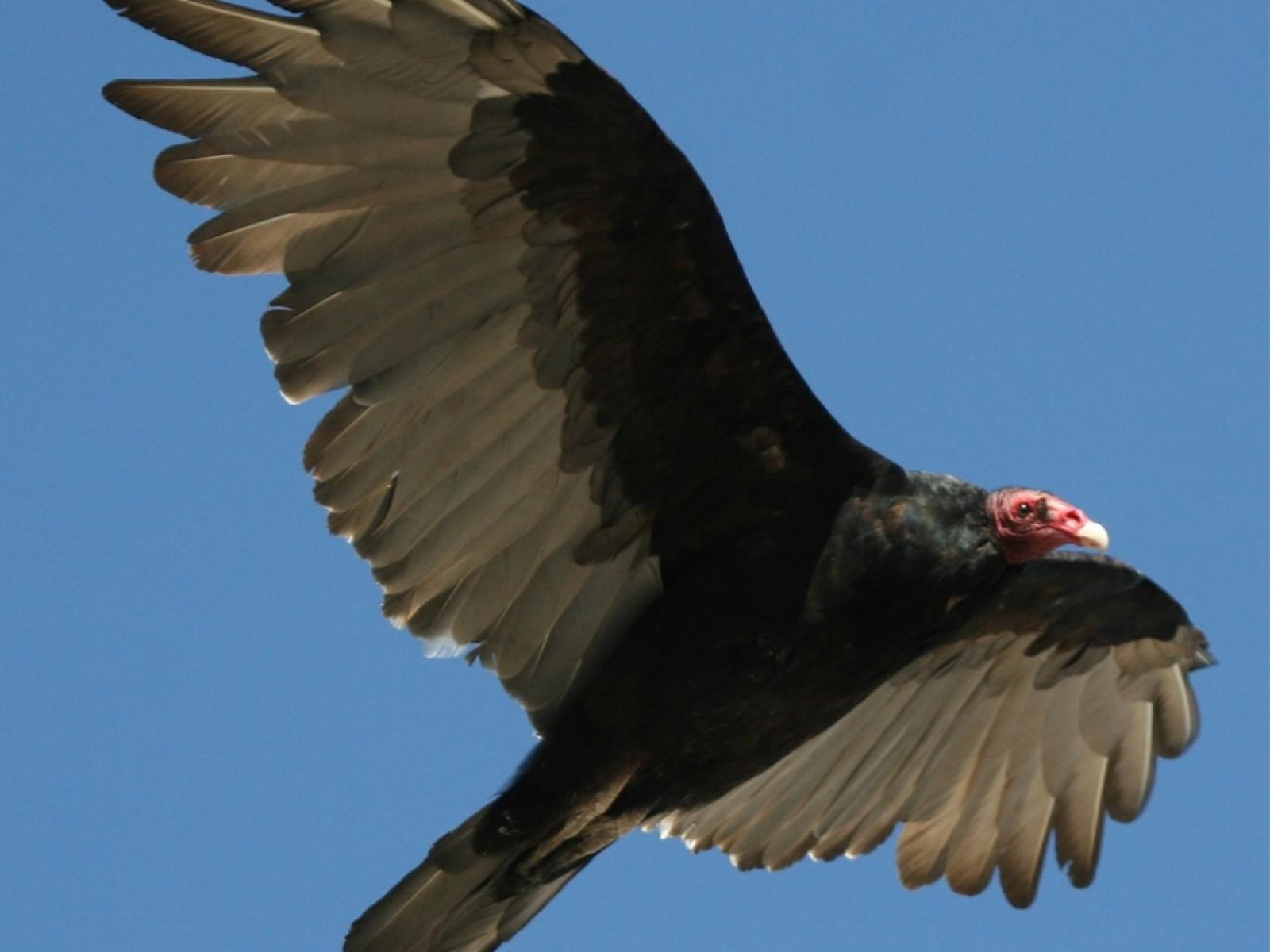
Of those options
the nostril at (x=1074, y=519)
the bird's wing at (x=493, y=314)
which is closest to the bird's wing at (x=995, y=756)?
the nostril at (x=1074, y=519)

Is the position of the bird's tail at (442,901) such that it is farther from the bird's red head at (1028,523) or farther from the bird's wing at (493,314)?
the bird's red head at (1028,523)

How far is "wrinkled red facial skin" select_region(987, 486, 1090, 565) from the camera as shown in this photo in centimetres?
552

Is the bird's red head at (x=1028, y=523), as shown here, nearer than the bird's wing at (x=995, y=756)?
Yes

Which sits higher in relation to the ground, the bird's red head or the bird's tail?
the bird's tail

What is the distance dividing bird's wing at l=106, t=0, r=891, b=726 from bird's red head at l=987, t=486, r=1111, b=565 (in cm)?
29

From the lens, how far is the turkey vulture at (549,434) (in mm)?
5152

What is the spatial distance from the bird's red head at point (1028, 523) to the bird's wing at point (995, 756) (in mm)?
887

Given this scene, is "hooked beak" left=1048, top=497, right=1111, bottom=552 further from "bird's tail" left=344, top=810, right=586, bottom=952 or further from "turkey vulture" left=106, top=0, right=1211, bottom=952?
"bird's tail" left=344, top=810, right=586, bottom=952

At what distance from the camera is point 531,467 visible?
5574 millimetres

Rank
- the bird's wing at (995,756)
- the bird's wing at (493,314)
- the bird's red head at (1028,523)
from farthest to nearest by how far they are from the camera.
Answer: the bird's wing at (995,756)
the bird's red head at (1028,523)
the bird's wing at (493,314)

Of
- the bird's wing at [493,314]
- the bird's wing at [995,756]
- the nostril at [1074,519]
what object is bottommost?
the bird's wing at [995,756]

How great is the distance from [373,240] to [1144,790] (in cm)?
282

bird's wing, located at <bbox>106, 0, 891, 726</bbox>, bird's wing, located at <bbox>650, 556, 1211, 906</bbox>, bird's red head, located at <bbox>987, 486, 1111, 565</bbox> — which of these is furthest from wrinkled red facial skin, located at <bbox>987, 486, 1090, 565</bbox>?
Result: bird's wing, located at <bbox>650, 556, 1211, 906</bbox>

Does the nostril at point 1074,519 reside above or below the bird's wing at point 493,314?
below
